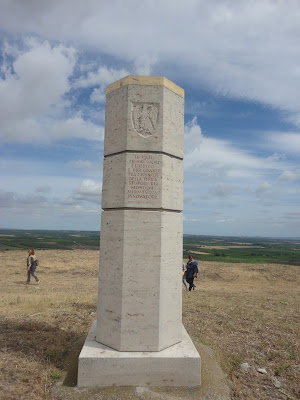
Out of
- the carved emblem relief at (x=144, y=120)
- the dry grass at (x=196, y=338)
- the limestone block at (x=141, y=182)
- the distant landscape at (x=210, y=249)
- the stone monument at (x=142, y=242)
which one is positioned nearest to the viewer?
the dry grass at (x=196, y=338)

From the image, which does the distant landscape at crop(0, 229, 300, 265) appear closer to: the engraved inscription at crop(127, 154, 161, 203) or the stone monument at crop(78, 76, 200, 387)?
the stone monument at crop(78, 76, 200, 387)

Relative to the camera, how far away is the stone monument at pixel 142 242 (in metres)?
4.74

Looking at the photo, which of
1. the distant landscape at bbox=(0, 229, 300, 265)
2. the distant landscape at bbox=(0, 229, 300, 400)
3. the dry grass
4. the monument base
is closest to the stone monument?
the monument base

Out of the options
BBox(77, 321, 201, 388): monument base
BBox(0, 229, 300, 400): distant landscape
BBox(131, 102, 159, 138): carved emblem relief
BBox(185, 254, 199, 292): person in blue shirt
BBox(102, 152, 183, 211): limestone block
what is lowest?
BBox(0, 229, 300, 400): distant landscape

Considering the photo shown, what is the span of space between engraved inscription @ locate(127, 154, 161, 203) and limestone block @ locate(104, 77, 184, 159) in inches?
6.6

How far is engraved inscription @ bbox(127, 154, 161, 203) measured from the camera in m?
4.89

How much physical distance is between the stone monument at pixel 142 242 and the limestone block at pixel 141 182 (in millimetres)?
16

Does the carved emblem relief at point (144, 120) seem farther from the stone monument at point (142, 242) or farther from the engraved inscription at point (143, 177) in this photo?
the engraved inscription at point (143, 177)

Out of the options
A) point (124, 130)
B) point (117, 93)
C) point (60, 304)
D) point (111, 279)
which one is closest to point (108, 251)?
point (111, 279)

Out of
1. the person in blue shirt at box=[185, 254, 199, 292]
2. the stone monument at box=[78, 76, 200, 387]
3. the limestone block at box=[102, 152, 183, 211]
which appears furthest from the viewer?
the person in blue shirt at box=[185, 254, 199, 292]

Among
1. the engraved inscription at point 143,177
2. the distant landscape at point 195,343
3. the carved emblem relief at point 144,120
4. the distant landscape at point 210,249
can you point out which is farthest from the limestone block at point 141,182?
the distant landscape at point 210,249

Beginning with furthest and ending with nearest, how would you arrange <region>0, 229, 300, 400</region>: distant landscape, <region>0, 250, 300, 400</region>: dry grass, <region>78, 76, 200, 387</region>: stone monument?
<region>78, 76, 200, 387</region>: stone monument < <region>0, 250, 300, 400</region>: dry grass < <region>0, 229, 300, 400</region>: distant landscape

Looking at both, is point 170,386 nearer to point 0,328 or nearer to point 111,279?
point 111,279

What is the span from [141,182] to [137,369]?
2879mm
